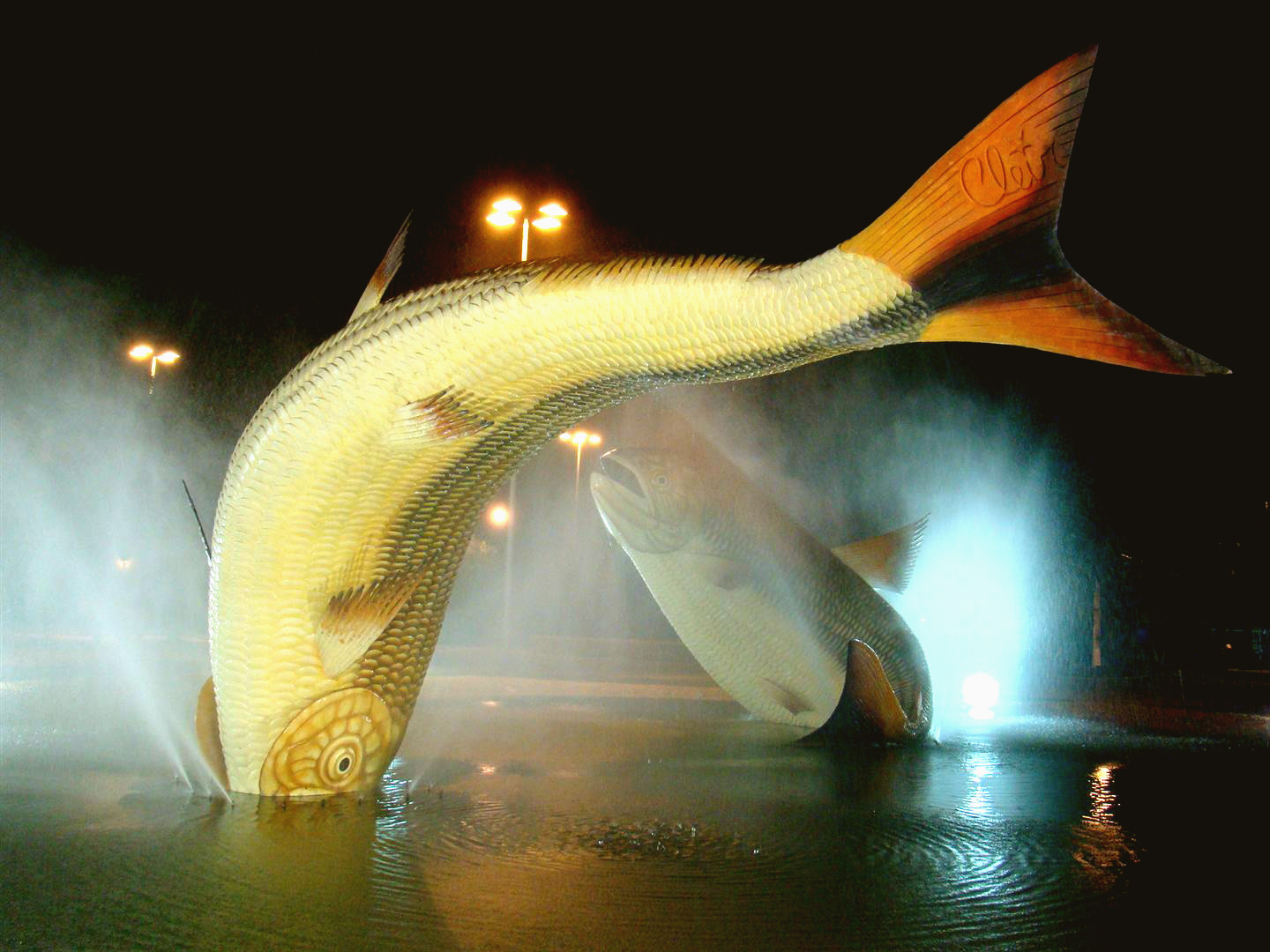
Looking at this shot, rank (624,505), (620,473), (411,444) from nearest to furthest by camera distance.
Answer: (411,444) < (624,505) < (620,473)

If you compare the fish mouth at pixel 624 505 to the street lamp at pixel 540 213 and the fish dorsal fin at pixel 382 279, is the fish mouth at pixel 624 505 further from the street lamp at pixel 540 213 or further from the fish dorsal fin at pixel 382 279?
the fish dorsal fin at pixel 382 279

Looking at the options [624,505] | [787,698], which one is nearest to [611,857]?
[624,505]

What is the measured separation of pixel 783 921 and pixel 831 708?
6215mm

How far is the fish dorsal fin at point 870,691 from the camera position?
7.87 m

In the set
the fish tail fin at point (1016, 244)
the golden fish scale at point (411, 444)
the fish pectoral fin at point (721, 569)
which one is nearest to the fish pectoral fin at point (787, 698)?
the fish pectoral fin at point (721, 569)

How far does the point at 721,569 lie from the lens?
903cm

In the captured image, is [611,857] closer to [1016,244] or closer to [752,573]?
[1016,244]

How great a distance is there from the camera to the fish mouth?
28.9 feet

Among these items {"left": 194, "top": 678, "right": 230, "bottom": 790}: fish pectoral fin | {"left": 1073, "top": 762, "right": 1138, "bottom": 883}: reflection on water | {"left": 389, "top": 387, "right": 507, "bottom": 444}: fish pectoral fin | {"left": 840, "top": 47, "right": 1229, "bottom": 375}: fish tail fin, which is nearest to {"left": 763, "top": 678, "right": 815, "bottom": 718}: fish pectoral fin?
{"left": 1073, "top": 762, "right": 1138, "bottom": 883}: reflection on water

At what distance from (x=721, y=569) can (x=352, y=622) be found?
175 inches

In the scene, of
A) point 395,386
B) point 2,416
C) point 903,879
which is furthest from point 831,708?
point 2,416

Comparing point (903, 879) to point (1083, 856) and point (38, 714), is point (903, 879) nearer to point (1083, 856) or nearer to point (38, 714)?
point (1083, 856)

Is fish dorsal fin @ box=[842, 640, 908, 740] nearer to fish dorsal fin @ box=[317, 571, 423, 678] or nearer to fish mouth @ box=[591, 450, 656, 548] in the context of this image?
fish mouth @ box=[591, 450, 656, 548]

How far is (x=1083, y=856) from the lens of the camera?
15.2 ft
